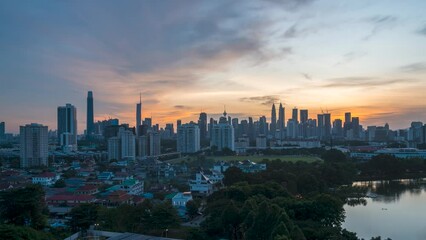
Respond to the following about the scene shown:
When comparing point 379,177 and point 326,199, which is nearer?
point 326,199

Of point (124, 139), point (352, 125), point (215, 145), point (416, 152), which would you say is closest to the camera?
point (416, 152)

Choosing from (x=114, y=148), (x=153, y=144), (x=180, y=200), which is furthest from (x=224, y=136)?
(x=180, y=200)

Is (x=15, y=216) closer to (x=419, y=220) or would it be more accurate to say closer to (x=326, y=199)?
(x=326, y=199)

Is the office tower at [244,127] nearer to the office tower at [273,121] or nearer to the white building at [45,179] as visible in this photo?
the office tower at [273,121]

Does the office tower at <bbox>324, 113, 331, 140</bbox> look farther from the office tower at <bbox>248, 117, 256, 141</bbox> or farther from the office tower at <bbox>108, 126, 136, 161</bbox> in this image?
the office tower at <bbox>108, 126, 136, 161</bbox>

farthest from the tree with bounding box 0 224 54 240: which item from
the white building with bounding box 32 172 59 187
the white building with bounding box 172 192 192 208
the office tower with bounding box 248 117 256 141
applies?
the office tower with bounding box 248 117 256 141

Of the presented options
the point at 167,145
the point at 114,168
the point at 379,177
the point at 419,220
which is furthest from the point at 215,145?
the point at 419,220
